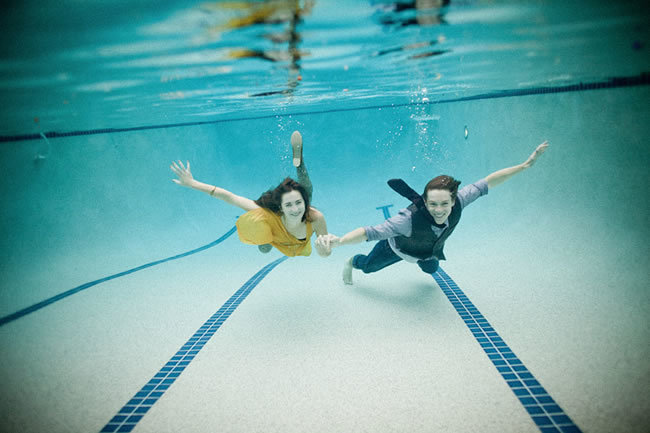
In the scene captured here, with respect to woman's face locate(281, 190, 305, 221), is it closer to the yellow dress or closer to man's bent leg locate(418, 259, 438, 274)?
the yellow dress

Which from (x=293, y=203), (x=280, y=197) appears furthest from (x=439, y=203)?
(x=280, y=197)

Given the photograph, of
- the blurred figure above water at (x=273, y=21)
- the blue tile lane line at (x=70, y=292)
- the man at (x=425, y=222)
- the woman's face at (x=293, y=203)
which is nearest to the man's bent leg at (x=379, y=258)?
the man at (x=425, y=222)

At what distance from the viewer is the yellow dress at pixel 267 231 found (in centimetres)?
369

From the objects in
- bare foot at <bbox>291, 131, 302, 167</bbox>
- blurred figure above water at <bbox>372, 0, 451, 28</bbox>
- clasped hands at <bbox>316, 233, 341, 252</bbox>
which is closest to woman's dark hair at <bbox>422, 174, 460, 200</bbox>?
clasped hands at <bbox>316, 233, 341, 252</bbox>

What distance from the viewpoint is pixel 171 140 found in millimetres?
10086

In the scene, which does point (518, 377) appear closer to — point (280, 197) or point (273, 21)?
point (280, 197)

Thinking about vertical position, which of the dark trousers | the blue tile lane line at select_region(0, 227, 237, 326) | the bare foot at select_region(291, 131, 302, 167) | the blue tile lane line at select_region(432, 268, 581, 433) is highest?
the bare foot at select_region(291, 131, 302, 167)

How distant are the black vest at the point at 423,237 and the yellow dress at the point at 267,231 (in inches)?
46.0

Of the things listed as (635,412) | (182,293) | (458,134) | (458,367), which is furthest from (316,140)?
(635,412)

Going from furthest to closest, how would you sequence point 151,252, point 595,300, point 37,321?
point 151,252, point 37,321, point 595,300

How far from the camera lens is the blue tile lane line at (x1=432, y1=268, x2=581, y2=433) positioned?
2.21 meters

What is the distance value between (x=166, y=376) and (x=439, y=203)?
3.06 meters

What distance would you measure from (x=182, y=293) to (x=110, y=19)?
3.54 m

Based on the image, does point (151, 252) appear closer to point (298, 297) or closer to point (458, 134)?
point (298, 297)
